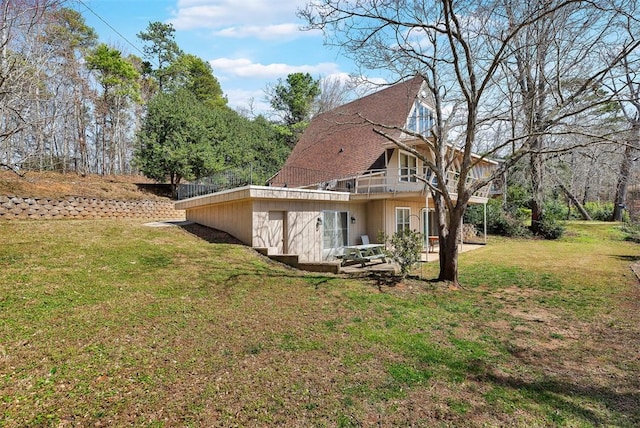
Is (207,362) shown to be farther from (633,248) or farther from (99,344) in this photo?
(633,248)

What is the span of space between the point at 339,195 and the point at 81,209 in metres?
11.9

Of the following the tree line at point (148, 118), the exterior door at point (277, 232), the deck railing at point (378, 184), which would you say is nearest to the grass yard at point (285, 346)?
the exterior door at point (277, 232)

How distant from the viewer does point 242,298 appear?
6.29m

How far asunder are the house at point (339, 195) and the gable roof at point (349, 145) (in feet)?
0.20

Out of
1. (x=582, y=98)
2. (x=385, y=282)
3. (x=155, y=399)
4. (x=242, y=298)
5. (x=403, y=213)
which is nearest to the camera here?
(x=155, y=399)

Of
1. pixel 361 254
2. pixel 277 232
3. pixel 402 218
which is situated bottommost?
pixel 361 254

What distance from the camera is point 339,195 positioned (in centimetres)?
1265

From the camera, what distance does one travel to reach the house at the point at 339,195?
10.5m

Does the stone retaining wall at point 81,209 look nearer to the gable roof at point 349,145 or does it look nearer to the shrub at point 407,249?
the gable roof at point 349,145

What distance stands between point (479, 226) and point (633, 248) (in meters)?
7.31

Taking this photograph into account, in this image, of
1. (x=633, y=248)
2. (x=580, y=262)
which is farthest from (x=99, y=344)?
(x=633, y=248)

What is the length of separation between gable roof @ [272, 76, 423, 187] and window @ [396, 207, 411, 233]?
239 cm

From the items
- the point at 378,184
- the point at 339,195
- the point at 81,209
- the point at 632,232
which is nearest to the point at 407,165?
the point at 378,184

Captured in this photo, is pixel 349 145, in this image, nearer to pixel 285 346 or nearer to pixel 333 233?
pixel 333 233
